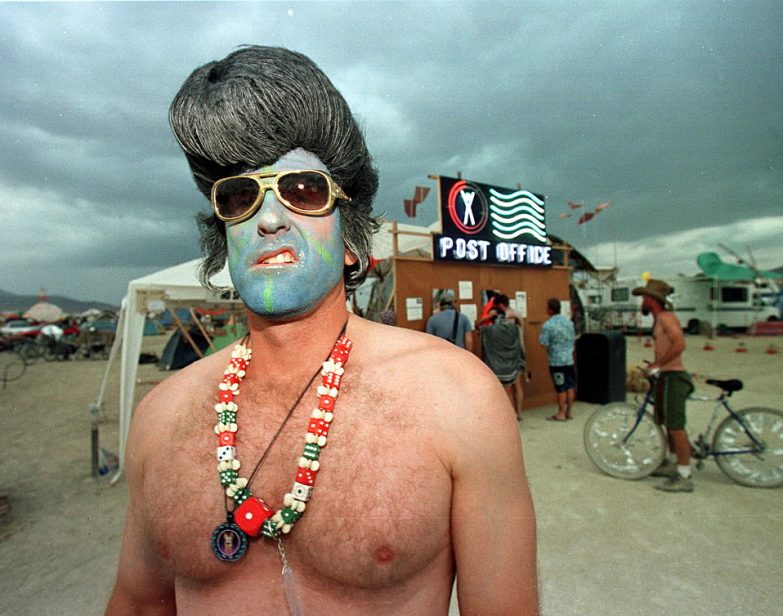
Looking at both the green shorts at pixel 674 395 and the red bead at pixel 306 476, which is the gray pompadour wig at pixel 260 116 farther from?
the green shorts at pixel 674 395

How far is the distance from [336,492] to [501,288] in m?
7.59

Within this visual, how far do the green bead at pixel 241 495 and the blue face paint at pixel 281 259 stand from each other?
1.55ft

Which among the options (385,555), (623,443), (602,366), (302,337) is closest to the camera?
(385,555)

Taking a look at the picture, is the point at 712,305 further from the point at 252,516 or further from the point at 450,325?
the point at 252,516

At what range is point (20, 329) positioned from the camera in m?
24.1

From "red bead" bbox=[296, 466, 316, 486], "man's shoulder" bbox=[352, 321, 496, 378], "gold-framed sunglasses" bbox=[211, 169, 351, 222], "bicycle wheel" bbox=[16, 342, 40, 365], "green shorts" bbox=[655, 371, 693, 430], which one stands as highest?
"gold-framed sunglasses" bbox=[211, 169, 351, 222]

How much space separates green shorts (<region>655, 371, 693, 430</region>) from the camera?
4.65 meters

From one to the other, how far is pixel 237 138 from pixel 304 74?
10.6 inches

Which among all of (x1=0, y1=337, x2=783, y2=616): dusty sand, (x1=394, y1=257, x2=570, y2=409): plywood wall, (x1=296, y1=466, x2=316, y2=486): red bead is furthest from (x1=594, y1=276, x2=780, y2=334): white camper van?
(x1=296, y1=466, x2=316, y2=486): red bead

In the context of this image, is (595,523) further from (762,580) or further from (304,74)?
(304,74)


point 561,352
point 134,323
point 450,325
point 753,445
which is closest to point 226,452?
point 753,445

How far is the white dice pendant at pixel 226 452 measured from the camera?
4.37ft

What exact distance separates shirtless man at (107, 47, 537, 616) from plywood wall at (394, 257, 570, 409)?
5695 mm

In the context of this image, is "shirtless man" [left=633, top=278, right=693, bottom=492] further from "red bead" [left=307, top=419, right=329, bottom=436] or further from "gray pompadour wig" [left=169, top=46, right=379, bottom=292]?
"red bead" [left=307, top=419, right=329, bottom=436]
